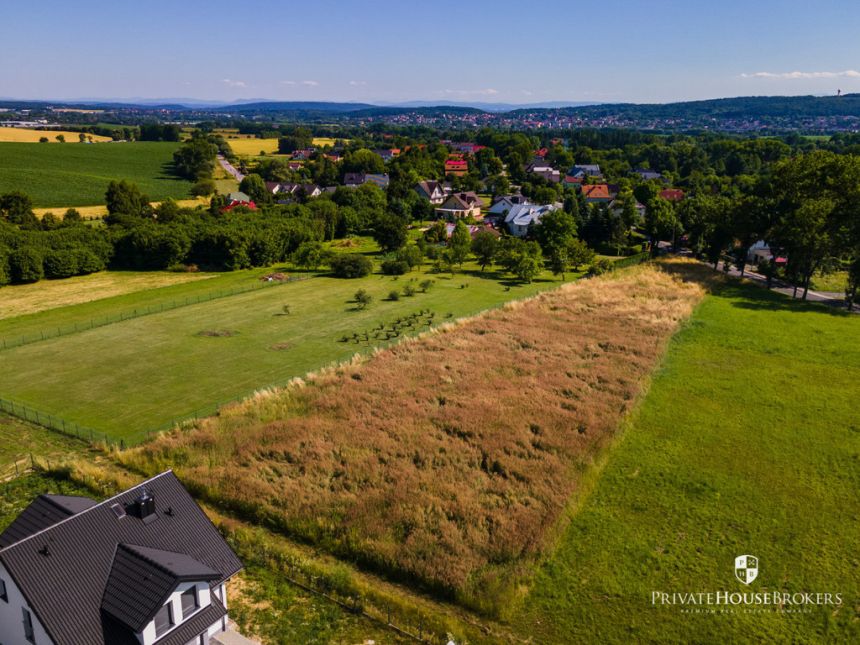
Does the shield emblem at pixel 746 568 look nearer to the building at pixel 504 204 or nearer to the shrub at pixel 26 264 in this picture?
the shrub at pixel 26 264

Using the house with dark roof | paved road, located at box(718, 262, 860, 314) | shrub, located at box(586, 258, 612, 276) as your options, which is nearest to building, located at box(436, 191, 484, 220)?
shrub, located at box(586, 258, 612, 276)


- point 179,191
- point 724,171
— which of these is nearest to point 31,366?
point 179,191

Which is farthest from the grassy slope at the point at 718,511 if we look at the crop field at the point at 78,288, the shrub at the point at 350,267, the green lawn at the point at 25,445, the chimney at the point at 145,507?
the crop field at the point at 78,288

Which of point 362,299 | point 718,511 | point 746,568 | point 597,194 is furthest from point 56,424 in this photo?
point 597,194

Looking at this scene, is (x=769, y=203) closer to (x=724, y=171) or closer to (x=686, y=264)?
(x=686, y=264)

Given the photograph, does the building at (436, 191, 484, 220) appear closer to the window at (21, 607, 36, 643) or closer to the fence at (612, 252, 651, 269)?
the fence at (612, 252, 651, 269)

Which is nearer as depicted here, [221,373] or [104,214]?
[221,373]

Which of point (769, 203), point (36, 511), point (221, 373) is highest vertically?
point (769, 203)
